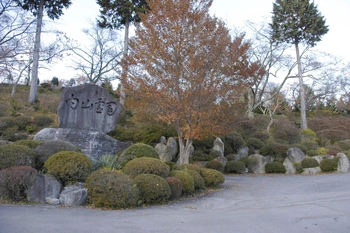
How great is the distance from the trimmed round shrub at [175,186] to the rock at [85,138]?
18.5 ft

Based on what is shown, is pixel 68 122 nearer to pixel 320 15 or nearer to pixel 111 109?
pixel 111 109

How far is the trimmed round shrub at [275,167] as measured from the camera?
18.0 metres

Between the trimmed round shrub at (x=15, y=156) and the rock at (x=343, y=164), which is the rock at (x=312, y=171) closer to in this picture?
the rock at (x=343, y=164)

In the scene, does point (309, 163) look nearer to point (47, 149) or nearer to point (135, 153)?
point (135, 153)

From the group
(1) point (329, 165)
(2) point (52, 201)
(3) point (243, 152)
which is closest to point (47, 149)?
(2) point (52, 201)

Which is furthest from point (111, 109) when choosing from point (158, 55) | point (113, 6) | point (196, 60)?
point (113, 6)

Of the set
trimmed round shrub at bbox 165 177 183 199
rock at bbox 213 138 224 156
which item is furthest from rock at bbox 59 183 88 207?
rock at bbox 213 138 224 156

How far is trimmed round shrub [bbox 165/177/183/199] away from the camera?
902 centimetres

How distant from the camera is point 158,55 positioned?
14023mm

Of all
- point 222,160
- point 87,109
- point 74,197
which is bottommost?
point 74,197

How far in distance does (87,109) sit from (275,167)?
10764mm

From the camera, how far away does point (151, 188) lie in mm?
8141

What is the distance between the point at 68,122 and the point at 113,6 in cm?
1482

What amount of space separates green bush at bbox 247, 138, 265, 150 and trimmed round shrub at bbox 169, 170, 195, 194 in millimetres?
11308
